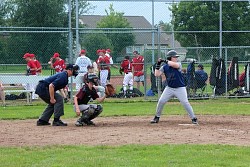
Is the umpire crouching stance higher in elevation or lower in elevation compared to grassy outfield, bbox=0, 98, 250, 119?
higher

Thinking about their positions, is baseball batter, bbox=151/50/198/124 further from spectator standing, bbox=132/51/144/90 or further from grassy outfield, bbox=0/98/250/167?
spectator standing, bbox=132/51/144/90

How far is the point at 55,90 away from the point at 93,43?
1125 centimetres

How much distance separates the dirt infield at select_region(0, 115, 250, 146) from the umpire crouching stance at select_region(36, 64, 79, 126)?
1.15 ft

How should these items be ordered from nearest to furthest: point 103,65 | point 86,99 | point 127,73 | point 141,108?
1. point 86,99
2. point 141,108
3. point 103,65
4. point 127,73

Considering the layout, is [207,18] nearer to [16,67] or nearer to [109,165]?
[16,67]

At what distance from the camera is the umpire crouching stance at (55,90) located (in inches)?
509

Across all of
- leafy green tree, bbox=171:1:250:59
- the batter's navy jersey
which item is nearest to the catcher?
the batter's navy jersey

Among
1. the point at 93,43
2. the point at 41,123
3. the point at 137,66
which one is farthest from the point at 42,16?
the point at 41,123

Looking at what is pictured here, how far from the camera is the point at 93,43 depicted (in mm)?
24156

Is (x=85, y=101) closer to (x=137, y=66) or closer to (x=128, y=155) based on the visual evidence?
(x=128, y=155)

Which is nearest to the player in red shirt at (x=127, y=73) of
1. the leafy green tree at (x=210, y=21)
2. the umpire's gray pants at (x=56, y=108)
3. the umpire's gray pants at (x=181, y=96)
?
the leafy green tree at (x=210, y=21)

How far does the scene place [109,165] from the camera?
7.89 metres

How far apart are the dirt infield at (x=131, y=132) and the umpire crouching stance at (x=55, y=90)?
349mm

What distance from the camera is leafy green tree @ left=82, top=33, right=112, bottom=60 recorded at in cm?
2383
